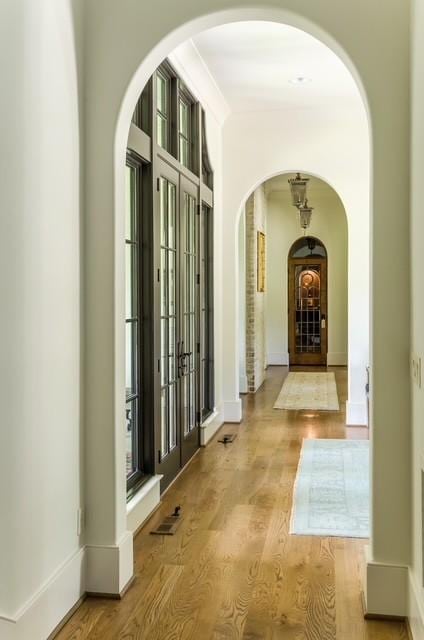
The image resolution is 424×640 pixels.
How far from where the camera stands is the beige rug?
8703 millimetres

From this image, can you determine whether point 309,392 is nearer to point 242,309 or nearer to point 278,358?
point 242,309

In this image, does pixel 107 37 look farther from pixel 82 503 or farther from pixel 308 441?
pixel 308 441

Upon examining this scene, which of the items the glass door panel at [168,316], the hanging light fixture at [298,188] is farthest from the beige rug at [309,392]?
the glass door panel at [168,316]

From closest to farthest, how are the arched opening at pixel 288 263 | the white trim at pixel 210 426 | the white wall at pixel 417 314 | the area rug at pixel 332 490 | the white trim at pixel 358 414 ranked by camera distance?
the white wall at pixel 417 314 < the area rug at pixel 332 490 < the white trim at pixel 210 426 < the white trim at pixel 358 414 < the arched opening at pixel 288 263

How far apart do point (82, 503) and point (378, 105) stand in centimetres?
219

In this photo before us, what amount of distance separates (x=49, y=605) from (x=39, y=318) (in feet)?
3.78

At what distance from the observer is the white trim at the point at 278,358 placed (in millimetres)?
14086

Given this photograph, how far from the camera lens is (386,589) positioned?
288 cm

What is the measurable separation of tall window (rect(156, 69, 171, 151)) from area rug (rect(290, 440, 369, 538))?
2.74 meters

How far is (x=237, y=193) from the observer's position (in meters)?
7.41

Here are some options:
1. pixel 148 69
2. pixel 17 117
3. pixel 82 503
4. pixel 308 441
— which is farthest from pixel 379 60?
pixel 308 441

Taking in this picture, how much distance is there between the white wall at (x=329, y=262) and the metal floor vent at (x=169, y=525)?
9940 millimetres

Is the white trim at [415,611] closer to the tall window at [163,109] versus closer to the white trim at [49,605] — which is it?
the white trim at [49,605]

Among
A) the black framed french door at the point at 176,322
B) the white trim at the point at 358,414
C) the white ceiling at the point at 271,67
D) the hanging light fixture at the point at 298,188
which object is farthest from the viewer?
the hanging light fixture at the point at 298,188
